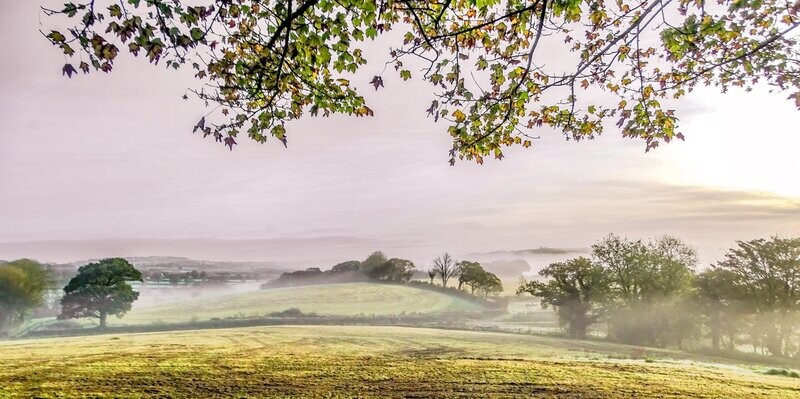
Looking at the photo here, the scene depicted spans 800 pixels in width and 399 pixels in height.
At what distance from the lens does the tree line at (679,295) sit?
36.5 metres

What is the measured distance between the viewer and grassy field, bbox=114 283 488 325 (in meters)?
51.5

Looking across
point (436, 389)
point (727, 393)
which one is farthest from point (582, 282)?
point (436, 389)

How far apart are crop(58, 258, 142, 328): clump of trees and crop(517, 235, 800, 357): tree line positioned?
4794cm

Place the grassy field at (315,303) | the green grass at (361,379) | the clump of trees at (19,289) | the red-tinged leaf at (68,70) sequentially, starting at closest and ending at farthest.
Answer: the red-tinged leaf at (68,70), the green grass at (361,379), the clump of trees at (19,289), the grassy field at (315,303)

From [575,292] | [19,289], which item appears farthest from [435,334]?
[19,289]

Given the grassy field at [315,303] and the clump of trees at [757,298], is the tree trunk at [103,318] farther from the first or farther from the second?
the clump of trees at [757,298]

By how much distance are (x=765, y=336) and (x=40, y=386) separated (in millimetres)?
51830

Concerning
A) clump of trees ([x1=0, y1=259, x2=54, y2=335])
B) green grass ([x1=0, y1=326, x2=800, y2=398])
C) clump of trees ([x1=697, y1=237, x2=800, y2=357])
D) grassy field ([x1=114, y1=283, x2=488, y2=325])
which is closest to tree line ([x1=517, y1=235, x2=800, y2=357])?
clump of trees ([x1=697, y1=237, x2=800, y2=357])

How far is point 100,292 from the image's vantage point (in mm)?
43156

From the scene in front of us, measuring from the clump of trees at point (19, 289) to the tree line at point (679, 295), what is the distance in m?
58.0


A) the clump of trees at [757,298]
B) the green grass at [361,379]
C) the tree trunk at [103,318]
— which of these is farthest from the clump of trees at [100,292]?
the clump of trees at [757,298]

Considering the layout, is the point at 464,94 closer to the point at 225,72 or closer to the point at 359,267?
the point at 225,72

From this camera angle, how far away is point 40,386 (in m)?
7.92

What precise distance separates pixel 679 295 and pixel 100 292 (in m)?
65.5
